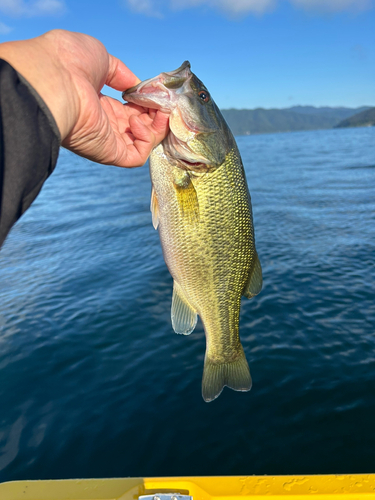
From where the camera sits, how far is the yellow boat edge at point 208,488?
2.87 m

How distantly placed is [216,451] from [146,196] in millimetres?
20233

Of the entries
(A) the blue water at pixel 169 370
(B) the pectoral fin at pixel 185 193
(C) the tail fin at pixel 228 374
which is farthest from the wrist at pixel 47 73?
(A) the blue water at pixel 169 370

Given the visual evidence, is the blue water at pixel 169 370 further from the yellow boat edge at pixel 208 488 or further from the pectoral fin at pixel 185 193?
the pectoral fin at pixel 185 193

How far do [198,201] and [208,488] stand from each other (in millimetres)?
2322

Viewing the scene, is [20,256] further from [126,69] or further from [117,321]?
[126,69]

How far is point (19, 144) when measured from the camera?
1.28 m

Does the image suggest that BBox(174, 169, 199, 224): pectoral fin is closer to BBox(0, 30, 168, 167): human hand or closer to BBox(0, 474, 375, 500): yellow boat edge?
BBox(0, 30, 168, 167): human hand

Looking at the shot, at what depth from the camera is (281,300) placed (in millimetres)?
8438

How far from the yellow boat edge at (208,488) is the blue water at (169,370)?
1700 millimetres

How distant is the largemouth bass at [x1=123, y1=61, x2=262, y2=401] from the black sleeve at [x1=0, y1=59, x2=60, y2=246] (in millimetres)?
1193

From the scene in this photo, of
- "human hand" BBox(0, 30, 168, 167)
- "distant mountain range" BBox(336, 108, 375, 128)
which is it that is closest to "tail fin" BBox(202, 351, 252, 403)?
"human hand" BBox(0, 30, 168, 167)

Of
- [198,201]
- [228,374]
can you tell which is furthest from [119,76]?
[228,374]

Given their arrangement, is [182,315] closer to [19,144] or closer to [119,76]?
[119,76]

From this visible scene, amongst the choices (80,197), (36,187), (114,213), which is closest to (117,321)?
(36,187)
